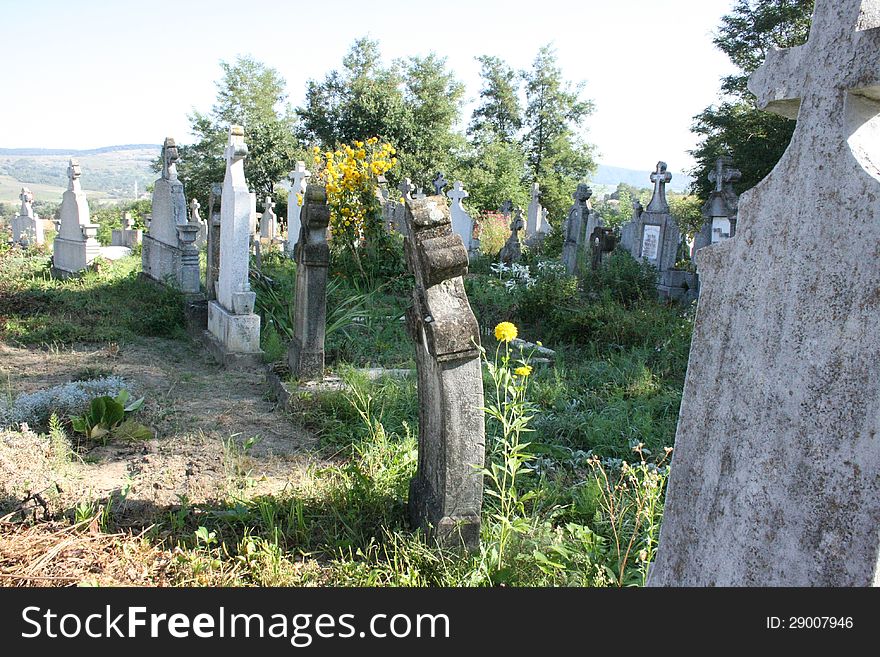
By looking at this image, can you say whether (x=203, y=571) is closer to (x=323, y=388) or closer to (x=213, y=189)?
(x=323, y=388)

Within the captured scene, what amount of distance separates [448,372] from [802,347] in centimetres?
205

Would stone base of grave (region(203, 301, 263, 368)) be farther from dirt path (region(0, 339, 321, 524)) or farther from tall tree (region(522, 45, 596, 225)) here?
tall tree (region(522, 45, 596, 225))

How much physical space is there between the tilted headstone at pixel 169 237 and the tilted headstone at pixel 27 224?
10.4 meters

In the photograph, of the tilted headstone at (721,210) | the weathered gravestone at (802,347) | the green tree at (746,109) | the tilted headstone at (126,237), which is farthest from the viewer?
the green tree at (746,109)

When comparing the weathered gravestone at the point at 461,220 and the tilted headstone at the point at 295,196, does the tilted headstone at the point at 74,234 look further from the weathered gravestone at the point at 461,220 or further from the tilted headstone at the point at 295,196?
the weathered gravestone at the point at 461,220

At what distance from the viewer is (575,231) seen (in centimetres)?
1513

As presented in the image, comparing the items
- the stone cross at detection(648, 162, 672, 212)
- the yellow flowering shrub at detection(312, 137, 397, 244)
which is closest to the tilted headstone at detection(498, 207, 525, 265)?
the stone cross at detection(648, 162, 672, 212)

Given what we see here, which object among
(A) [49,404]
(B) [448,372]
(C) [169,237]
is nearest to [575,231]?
(C) [169,237]

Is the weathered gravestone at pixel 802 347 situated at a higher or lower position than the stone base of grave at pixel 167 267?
higher

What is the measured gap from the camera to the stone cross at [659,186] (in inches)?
564

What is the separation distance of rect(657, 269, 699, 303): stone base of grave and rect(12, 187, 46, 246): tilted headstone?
17.1 m

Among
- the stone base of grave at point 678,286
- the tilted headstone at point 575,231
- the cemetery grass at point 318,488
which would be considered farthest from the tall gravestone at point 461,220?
the cemetery grass at point 318,488

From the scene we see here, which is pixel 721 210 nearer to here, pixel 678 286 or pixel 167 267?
pixel 678 286

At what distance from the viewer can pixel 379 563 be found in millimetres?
3379
